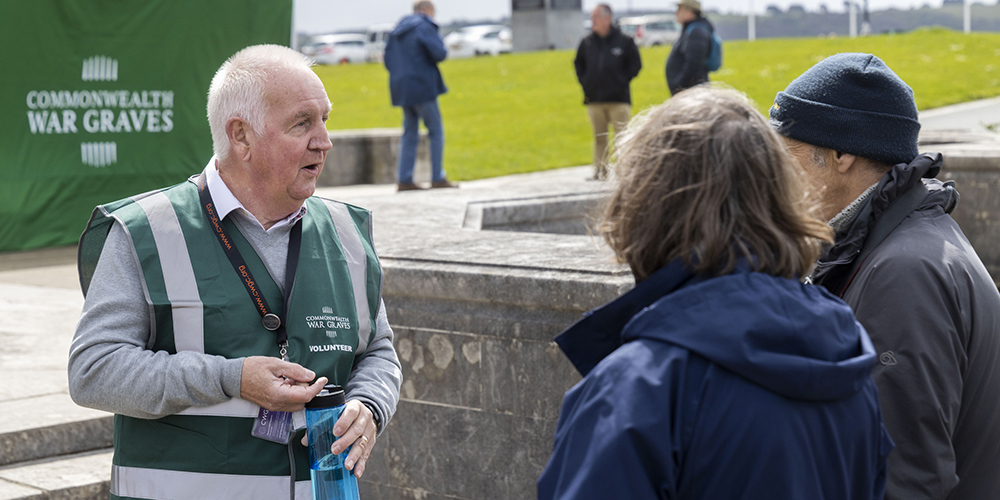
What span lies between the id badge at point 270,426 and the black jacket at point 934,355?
1.27 m

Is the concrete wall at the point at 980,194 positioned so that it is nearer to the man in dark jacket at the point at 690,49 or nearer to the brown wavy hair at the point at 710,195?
the man in dark jacket at the point at 690,49

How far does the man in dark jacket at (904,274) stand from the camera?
2.05 m

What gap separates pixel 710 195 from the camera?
155 centimetres

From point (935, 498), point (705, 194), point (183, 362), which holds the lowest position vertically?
point (935, 498)

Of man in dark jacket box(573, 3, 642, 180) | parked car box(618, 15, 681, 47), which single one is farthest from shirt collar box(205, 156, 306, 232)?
parked car box(618, 15, 681, 47)

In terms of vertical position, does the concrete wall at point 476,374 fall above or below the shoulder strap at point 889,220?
below

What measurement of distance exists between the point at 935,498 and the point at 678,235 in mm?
935

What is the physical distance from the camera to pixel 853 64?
2.35 meters

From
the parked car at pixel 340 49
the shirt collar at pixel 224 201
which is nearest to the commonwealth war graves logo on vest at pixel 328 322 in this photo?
the shirt collar at pixel 224 201

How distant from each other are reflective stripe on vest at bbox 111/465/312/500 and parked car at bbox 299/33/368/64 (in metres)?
46.0

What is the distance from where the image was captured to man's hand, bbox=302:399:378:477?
2301mm

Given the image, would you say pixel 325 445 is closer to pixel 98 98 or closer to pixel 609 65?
pixel 98 98

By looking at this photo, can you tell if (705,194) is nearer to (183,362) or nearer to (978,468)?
(978,468)

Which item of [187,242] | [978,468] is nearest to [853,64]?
[978,468]
